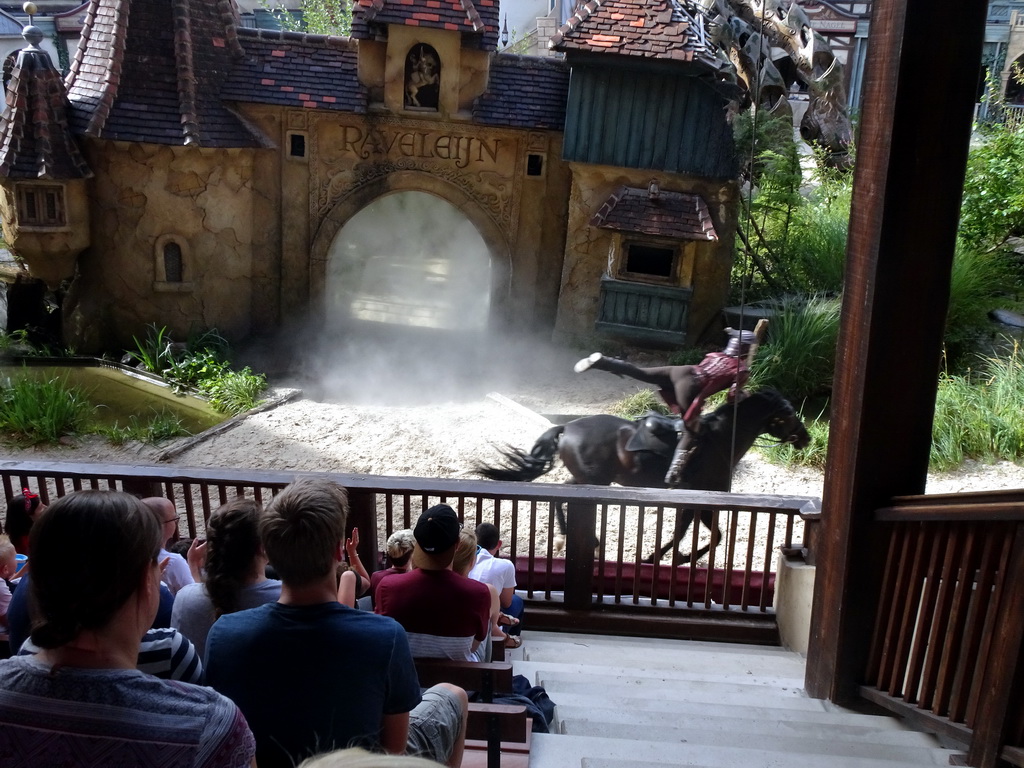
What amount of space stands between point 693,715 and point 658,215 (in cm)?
906

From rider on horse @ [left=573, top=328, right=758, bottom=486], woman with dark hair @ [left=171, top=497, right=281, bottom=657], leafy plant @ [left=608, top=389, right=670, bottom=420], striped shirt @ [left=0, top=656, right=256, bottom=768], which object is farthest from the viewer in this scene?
leafy plant @ [left=608, top=389, right=670, bottom=420]

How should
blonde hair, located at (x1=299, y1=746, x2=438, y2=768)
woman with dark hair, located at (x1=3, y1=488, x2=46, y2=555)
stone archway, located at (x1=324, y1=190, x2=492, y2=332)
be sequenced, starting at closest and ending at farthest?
blonde hair, located at (x1=299, y1=746, x2=438, y2=768) < woman with dark hair, located at (x1=3, y1=488, x2=46, y2=555) < stone archway, located at (x1=324, y1=190, x2=492, y2=332)

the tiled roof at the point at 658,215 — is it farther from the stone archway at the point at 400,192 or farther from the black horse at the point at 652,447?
the black horse at the point at 652,447

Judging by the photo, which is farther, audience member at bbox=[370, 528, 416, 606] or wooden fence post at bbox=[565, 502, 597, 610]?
wooden fence post at bbox=[565, 502, 597, 610]

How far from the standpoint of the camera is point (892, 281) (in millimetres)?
3260

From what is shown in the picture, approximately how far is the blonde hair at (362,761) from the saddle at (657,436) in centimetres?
568

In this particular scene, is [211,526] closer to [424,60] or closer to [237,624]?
[237,624]

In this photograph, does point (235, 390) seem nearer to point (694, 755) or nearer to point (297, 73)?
point (297, 73)

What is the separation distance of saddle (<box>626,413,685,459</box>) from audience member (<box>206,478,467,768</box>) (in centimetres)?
465

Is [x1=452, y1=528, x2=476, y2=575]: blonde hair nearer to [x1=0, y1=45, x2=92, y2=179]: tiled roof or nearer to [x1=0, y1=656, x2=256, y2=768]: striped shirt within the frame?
[x1=0, y1=656, x2=256, y2=768]: striped shirt

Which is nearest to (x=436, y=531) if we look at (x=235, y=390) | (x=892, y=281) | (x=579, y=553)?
(x=892, y=281)

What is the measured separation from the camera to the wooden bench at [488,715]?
8.34 feet

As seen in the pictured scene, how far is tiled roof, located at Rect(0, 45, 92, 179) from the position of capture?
437 inches

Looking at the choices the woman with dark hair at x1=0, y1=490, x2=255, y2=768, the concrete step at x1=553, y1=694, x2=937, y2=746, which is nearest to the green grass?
the concrete step at x1=553, y1=694, x2=937, y2=746
